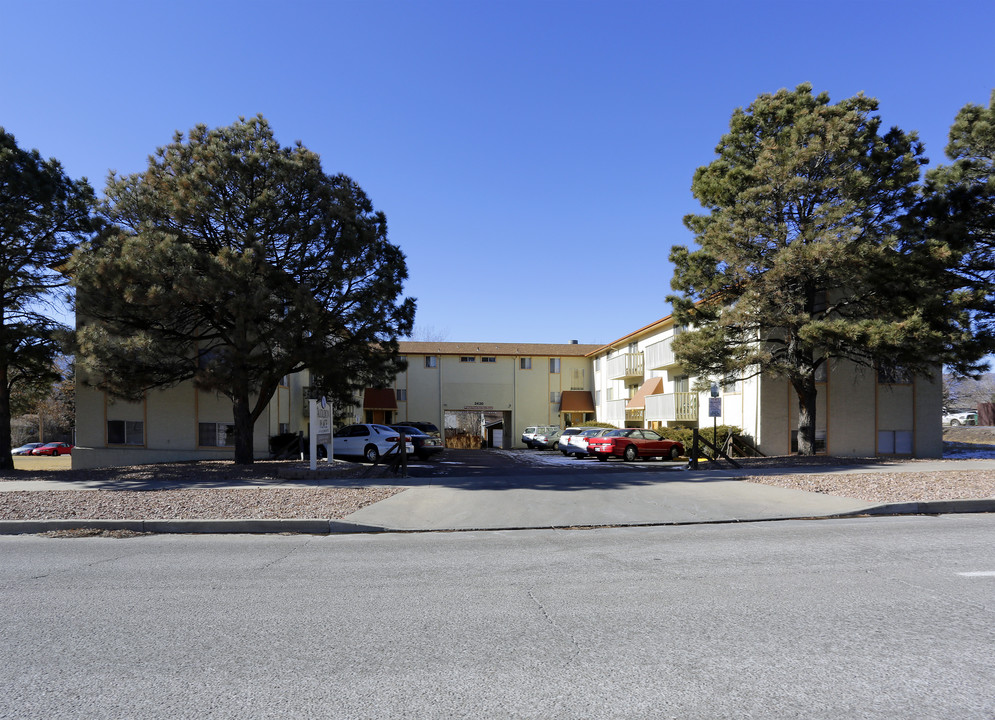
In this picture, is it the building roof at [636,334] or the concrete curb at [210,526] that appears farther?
the building roof at [636,334]

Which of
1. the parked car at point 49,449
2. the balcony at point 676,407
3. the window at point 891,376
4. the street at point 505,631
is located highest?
the window at point 891,376

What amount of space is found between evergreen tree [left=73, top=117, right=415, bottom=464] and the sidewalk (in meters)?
4.78

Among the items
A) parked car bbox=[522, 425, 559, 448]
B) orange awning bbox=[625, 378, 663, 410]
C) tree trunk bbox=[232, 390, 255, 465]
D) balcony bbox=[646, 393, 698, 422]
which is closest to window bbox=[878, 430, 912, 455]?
balcony bbox=[646, 393, 698, 422]

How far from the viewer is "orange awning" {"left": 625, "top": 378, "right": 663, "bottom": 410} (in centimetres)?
3703

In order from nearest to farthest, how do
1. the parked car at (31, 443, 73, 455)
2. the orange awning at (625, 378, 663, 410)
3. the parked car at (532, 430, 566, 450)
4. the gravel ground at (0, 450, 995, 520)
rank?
the gravel ground at (0, 450, 995, 520), the orange awning at (625, 378, 663, 410), the parked car at (532, 430, 566, 450), the parked car at (31, 443, 73, 455)

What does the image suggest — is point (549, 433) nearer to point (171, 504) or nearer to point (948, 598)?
point (171, 504)

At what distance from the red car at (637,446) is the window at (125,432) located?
705 inches

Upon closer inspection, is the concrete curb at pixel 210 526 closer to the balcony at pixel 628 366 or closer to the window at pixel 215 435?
the window at pixel 215 435

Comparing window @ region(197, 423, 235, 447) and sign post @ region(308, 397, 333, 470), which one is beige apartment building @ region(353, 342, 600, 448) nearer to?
window @ region(197, 423, 235, 447)

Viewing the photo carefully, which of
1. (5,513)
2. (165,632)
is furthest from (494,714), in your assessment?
(5,513)

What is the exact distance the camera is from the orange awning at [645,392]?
37.0 metres

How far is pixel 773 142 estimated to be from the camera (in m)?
23.1

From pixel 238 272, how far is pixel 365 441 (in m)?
9.56

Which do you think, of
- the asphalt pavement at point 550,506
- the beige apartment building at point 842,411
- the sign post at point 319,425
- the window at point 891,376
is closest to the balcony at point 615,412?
the beige apartment building at point 842,411
